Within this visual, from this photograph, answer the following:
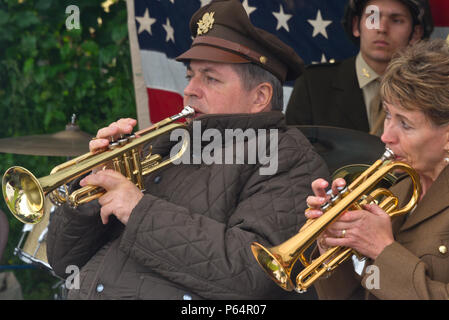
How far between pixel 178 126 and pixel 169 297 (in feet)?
2.29

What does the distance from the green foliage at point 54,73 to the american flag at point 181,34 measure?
1.68 feet

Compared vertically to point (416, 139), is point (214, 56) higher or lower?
higher

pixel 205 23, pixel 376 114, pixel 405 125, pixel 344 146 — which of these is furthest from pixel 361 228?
pixel 376 114

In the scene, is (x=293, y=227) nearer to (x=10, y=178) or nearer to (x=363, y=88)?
(x=10, y=178)

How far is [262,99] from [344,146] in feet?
1.45

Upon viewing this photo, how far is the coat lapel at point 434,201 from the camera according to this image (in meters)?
2.39

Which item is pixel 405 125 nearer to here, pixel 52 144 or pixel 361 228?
pixel 361 228

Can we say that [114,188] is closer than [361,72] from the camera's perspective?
Yes

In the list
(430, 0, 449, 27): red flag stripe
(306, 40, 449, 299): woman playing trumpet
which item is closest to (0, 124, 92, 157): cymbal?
(430, 0, 449, 27): red flag stripe

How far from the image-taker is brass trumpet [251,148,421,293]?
7.55 ft

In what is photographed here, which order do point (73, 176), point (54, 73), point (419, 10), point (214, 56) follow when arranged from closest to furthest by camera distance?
point (73, 176) < point (214, 56) < point (419, 10) < point (54, 73)

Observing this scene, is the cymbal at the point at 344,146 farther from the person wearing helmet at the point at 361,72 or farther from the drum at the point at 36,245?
the drum at the point at 36,245

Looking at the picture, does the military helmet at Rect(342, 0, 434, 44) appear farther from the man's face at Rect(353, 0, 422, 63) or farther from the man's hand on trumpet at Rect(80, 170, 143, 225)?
the man's hand on trumpet at Rect(80, 170, 143, 225)

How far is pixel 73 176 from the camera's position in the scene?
270 cm
